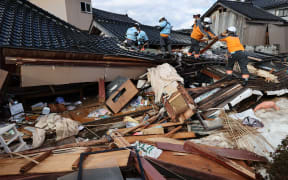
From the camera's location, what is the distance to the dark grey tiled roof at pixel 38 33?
5072 millimetres

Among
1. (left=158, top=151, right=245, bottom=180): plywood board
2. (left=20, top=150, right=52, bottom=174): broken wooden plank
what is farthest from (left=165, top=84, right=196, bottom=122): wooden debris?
(left=20, top=150, right=52, bottom=174): broken wooden plank

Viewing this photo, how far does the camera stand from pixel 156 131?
4500mm

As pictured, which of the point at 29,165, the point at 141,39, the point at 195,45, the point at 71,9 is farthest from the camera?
the point at 71,9

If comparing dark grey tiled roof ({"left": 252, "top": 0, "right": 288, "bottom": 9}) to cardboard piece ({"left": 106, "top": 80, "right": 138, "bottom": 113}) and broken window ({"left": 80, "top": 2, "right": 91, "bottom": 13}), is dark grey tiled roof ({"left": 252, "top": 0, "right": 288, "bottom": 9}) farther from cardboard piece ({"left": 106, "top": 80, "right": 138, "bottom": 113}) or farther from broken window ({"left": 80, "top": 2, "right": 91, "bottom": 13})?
cardboard piece ({"left": 106, "top": 80, "right": 138, "bottom": 113})

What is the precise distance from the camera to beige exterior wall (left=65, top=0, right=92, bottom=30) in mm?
13570

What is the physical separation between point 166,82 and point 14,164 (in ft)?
15.0

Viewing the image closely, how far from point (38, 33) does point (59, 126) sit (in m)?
4.15

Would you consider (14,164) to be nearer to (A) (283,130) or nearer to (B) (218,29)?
(A) (283,130)

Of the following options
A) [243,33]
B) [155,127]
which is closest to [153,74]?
[155,127]

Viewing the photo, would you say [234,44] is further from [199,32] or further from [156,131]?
[156,131]

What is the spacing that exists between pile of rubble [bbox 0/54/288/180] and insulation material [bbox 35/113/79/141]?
1.0 inches

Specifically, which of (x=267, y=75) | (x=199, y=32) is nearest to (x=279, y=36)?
(x=267, y=75)

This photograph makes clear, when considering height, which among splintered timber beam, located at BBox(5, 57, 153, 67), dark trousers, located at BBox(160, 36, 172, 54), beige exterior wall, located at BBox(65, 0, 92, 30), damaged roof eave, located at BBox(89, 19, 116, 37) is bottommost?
splintered timber beam, located at BBox(5, 57, 153, 67)

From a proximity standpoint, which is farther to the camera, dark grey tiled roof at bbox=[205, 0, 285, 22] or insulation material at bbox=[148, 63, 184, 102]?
dark grey tiled roof at bbox=[205, 0, 285, 22]
